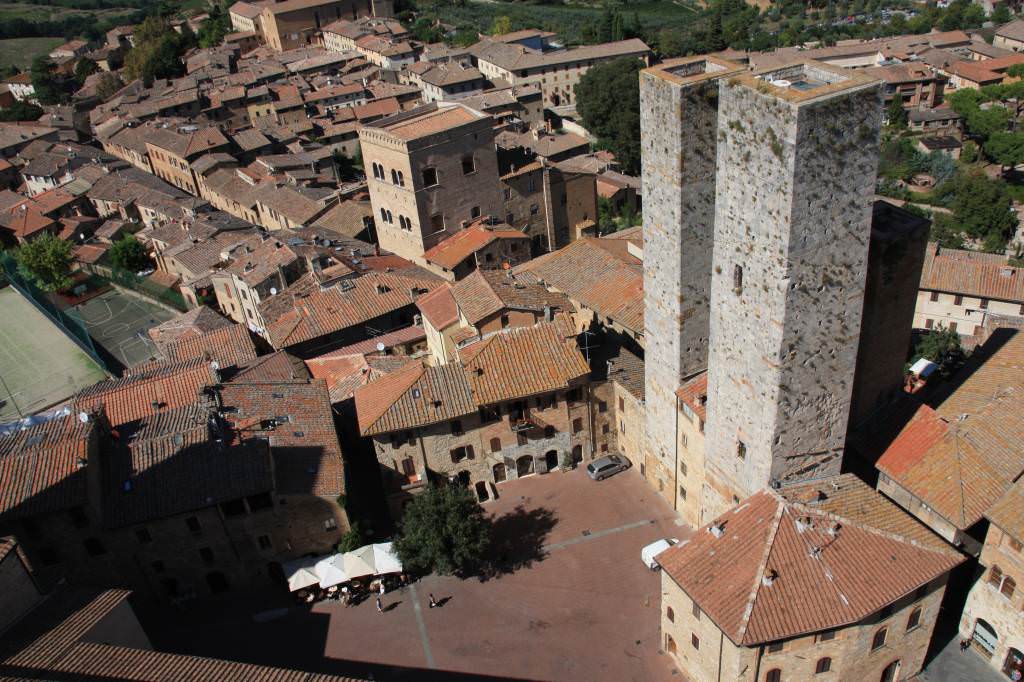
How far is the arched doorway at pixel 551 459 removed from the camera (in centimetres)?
4406

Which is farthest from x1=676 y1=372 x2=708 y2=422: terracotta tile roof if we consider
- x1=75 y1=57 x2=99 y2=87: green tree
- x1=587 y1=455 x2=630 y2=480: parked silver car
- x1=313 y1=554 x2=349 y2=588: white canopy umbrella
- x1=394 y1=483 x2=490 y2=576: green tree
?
x1=75 y1=57 x2=99 y2=87: green tree

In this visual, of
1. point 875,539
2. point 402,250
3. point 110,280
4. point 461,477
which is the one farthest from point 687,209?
point 110,280

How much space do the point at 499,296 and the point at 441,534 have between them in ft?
47.8

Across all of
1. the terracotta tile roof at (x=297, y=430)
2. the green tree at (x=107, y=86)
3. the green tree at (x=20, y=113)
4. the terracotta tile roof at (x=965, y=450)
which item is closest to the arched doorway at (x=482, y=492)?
the terracotta tile roof at (x=297, y=430)

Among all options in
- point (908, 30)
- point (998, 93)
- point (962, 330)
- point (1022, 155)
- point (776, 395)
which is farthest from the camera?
point (908, 30)

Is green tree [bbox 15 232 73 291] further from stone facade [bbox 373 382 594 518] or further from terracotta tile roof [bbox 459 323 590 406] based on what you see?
terracotta tile roof [bbox 459 323 590 406]

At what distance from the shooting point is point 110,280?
229 feet

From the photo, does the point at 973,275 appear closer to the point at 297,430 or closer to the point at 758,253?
the point at 758,253

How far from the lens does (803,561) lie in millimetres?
29609

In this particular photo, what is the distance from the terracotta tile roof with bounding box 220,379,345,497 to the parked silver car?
13.6 meters

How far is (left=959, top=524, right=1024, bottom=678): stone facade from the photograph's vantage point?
3000 centimetres

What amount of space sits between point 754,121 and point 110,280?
199 feet

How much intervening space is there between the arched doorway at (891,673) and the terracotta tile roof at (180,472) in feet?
86.4

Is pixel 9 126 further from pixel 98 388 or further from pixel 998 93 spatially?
pixel 998 93
